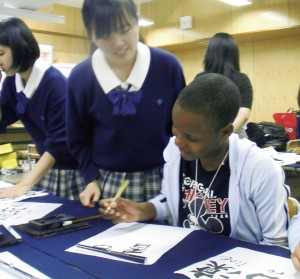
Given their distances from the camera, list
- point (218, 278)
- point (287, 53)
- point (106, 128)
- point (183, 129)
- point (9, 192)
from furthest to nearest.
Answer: point (287, 53)
point (9, 192)
point (106, 128)
point (183, 129)
point (218, 278)

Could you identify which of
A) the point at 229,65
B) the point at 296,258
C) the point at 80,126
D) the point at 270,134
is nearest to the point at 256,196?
the point at 296,258

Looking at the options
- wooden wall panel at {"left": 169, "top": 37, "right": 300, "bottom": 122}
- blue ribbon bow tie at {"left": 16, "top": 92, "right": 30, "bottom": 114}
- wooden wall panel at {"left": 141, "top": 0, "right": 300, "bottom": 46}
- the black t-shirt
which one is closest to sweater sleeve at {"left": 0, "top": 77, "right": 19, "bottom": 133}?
blue ribbon bow tie at {"left": 16, "top": 92, "right": 30, "bottom": 114}

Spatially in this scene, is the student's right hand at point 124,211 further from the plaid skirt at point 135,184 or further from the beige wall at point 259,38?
the beige wall at point 259,38

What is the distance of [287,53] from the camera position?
5402 millimetres

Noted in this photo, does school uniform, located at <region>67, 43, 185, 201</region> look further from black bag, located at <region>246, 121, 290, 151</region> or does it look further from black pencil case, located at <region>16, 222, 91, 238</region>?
black bag, located at <region>246, 121, 290, 151</region>

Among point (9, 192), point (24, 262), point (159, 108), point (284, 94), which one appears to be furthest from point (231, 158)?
point (284, 94)

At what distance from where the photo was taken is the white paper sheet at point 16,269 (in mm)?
859

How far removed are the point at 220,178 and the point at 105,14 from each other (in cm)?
61

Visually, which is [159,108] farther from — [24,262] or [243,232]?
[24,262]

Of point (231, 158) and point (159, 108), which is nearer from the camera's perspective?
point (231, 158)

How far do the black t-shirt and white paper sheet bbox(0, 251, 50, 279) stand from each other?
1.73 feet

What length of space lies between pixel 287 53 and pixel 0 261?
517 centimetres

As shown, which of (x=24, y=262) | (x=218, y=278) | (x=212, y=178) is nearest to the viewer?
(x=218, y=278)

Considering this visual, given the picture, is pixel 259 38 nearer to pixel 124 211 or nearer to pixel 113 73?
pixel 113 73
